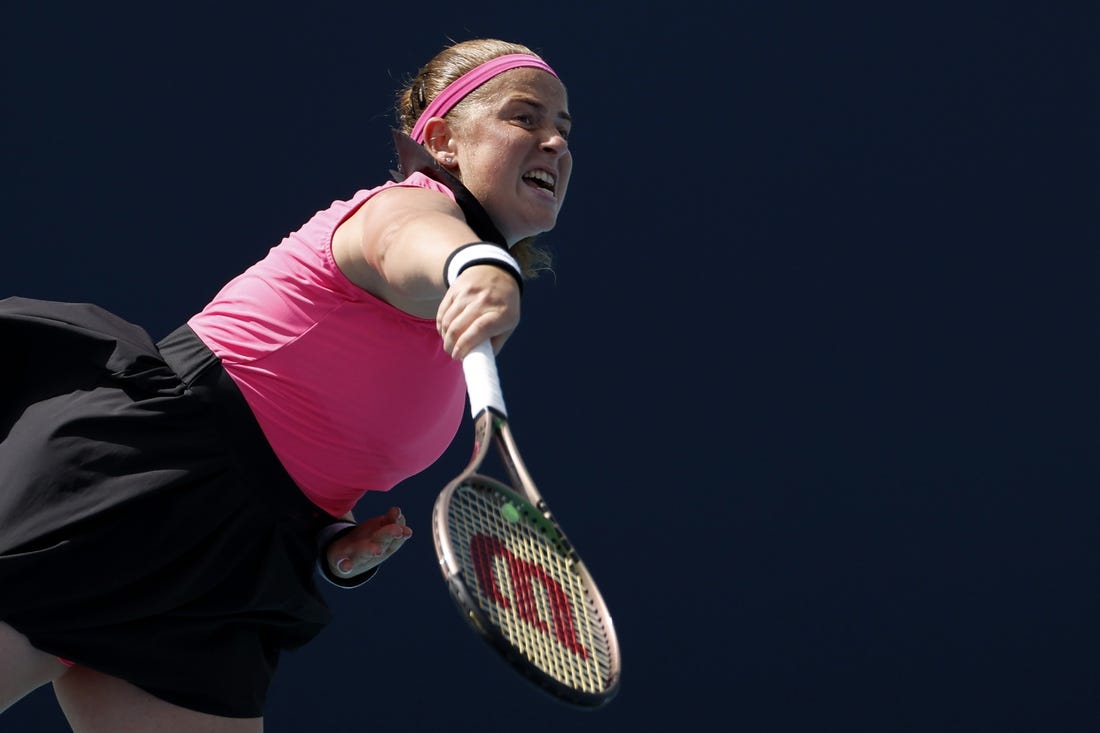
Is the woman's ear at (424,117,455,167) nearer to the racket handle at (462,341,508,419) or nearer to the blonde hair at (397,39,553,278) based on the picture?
the blonde hair at (397,39,553,278)

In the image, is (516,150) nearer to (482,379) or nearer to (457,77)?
(457,77)

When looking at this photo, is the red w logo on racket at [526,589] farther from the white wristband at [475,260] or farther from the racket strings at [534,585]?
the white wristband at [475,260]

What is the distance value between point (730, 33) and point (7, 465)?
2.61 metres

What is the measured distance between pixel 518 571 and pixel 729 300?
239cm

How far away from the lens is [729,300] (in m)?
3.65

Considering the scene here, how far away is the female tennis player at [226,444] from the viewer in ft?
4.94

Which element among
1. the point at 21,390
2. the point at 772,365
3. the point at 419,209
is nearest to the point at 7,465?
the point at 21,390

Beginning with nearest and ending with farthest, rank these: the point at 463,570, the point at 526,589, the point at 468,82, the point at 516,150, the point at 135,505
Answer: the point at 463,570 < the point at 526,589 < the point at 135,505 < the point at 516,150 < the point at 468,82

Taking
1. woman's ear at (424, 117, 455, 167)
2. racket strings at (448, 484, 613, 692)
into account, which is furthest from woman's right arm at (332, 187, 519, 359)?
woman's ear at (424, 117, 455, 167)

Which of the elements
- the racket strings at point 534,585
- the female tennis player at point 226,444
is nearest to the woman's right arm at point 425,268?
the female tennis player at point 226,444

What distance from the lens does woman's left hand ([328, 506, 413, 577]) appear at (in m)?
1.71

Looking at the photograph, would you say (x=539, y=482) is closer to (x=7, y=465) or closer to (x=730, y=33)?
(x=730, y=33)

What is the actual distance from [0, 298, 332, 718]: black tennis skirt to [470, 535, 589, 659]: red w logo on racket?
367 mm

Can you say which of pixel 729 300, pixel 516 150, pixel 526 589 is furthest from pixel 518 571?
pixel 729 300
